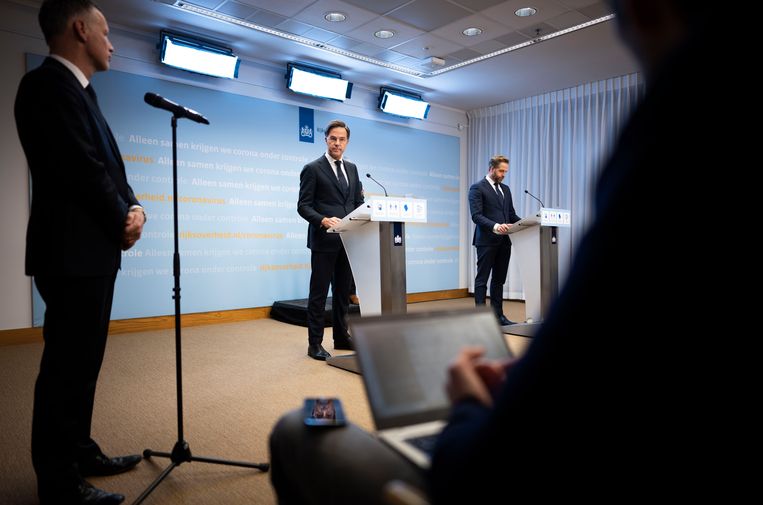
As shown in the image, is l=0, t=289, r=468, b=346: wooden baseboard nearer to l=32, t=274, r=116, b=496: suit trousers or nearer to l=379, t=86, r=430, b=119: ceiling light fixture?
l=379, t=86, r=430, b=119: ceiling light fixture

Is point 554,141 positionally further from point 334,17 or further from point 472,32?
point 334,17

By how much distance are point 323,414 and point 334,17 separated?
4426 millimetres

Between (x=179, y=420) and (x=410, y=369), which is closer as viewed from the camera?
(x=410, y=369)

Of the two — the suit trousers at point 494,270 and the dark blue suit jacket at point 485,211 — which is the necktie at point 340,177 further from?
the suit trousers at point 494,270

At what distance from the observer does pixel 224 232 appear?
5246 millimetres

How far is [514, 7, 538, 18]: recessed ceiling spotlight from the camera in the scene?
4363 millimetres

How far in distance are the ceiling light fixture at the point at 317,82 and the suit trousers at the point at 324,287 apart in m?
2.69

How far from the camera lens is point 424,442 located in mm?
697

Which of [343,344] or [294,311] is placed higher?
A: [294,311]

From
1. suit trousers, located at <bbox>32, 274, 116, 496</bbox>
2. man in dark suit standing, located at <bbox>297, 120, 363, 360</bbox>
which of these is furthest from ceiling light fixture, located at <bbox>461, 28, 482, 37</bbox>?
suit trousers, located at <bbox>32, 274, 116, 496</bbox>

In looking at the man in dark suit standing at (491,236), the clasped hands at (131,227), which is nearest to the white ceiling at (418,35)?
the man in dark suit standing at (491,236)

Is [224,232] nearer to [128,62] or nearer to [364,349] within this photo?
[128,62]

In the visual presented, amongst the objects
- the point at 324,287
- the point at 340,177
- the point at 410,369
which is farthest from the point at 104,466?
the point at 340,177

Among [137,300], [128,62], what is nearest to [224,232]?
[137,300]
